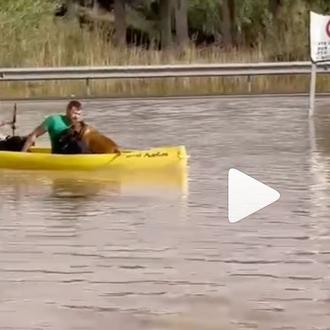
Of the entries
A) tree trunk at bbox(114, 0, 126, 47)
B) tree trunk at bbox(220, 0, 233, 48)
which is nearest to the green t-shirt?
tree trunk at bbox(114, 0, 126, 47)

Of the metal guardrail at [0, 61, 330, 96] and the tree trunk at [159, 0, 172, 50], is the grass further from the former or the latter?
the tree trunk at [159, 0, 172, 50]

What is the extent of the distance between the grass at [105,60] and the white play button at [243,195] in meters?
20.4

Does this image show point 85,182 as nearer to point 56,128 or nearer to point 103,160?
point 103,160

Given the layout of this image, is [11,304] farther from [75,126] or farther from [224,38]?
[224,38]

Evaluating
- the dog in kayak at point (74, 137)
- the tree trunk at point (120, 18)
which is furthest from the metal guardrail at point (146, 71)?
the dog in kayak at point (74, 137)

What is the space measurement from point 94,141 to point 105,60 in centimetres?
1794

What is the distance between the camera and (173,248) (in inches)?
466

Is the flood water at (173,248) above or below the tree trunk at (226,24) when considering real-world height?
below

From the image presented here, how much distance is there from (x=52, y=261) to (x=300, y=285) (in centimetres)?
220

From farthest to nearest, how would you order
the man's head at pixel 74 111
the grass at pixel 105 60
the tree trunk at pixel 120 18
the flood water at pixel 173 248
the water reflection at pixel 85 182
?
the tree trunk at pixel 120 18, the grass at pixel 105 60, the man's head at pixel 74 111, the water reflection at pixel 85 182, the flood water at pixel 173 248

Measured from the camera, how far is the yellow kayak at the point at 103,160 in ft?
55.9

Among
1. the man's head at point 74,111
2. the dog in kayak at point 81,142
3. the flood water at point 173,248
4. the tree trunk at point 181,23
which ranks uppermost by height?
the tree trunk at point 181,23

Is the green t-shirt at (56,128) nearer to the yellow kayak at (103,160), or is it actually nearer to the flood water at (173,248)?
the yellow kayak at (103,160)

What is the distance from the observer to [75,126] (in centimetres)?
1758
